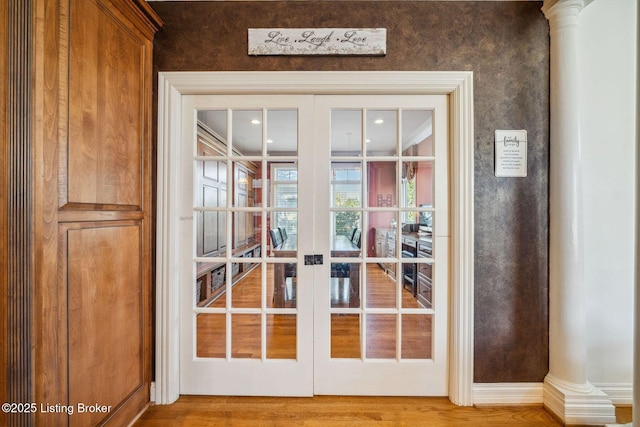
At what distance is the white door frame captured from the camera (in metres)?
1.84

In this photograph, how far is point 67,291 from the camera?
1.26 metres

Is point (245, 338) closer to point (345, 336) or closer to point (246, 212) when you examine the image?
point (345, 336)

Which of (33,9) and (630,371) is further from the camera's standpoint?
(630,371)

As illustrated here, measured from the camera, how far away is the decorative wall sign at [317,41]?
1829 mm

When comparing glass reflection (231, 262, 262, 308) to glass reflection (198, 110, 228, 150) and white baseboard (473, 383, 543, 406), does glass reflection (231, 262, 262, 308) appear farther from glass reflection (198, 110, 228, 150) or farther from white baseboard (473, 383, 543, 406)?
white baseboard (473, 383, 543, 406)

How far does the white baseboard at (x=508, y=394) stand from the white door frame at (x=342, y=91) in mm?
68

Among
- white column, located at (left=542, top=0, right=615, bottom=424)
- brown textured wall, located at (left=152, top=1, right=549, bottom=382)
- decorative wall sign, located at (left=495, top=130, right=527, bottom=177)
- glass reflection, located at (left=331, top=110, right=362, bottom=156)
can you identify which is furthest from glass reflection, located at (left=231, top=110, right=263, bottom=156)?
white column, located at (left=542, top=0, right=615, bottom=424)

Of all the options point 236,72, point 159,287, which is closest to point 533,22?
point 236,72

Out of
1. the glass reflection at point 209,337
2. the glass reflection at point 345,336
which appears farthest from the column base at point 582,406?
the glass reflection at point 209,337

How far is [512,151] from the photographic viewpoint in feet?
6.02

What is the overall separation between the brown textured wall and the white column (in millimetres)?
78

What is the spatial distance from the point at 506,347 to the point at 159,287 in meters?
2.25

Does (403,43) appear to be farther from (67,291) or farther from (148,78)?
(67,291)

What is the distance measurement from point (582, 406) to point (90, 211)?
286cm
